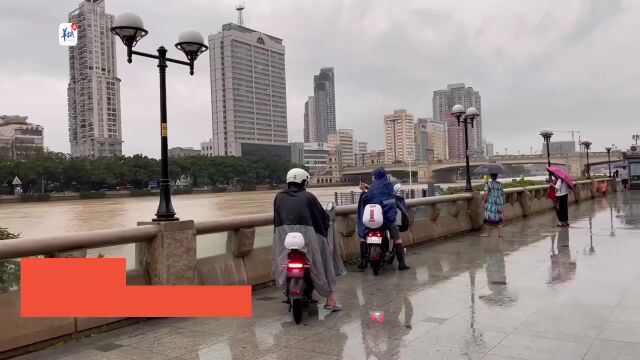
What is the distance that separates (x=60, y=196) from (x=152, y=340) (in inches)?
3997

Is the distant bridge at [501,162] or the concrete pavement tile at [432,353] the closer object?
the concrete pavement tile at [432,353]

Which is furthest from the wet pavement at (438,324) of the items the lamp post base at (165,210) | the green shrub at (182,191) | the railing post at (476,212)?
the green shrub at (182,191)

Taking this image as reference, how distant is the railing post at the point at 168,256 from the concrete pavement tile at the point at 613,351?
4.36 metres

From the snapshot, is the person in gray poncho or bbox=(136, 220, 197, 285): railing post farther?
bbox=(136, 220, 197, 285): railing post

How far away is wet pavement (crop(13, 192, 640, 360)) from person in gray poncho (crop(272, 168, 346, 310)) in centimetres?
46

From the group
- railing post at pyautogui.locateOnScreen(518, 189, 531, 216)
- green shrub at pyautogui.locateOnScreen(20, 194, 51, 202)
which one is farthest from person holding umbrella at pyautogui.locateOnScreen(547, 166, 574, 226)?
green shrub at pyautogui.locateOnScreen(20, 194, 51, 202)

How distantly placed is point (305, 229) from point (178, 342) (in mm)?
1733

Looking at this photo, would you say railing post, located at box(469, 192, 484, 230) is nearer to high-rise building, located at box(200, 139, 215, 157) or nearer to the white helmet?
the white helmet

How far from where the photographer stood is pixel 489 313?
18.9ft

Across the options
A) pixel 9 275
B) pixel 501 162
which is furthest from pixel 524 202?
pixel 501 162

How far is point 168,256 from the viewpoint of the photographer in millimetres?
6223

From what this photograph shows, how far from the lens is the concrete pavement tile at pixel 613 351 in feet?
14.0
